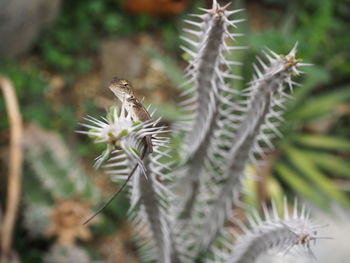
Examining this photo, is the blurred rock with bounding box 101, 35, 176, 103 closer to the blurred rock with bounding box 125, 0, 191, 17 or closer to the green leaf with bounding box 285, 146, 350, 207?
the blurred rock with bounding box 125, 0, 191, 17

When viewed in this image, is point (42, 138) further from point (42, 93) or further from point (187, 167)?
point (187, 167)

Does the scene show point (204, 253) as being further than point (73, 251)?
→ No

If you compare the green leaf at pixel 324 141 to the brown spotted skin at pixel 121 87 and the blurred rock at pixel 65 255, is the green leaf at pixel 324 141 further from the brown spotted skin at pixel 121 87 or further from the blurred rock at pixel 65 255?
the brown spotted skin at pixel 121 87

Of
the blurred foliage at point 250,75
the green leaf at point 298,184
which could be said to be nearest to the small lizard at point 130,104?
the blurred foliage at point 250,75

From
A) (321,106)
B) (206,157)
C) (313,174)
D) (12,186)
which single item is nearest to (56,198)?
(12,186)

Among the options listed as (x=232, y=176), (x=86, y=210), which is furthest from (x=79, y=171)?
(x=232, y=176)

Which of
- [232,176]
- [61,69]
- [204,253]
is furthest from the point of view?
[61,69]

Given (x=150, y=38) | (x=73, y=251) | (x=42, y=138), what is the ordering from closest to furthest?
(x=73, y=251) → (x=42, y=138) → (x=150, y=38)
